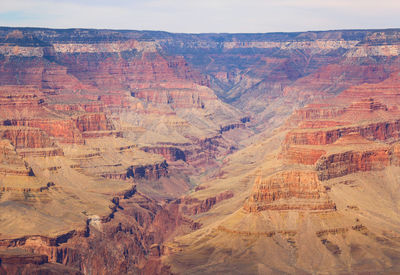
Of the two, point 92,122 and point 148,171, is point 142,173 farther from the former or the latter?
point 92,122

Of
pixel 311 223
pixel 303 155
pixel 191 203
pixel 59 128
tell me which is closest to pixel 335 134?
pixel 303 155

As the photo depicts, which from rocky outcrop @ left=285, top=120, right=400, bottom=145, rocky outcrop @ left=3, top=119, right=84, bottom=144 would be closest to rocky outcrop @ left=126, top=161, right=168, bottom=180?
rocky outcrop @ left=3, top=119, right=84, bottom=144

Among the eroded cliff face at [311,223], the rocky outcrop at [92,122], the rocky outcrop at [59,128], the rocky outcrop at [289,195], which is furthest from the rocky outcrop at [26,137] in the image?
the rocky outcrop at [289,195]

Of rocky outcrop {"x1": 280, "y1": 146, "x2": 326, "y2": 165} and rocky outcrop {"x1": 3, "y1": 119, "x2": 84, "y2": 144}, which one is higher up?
rocky outcrop {"x1": 280, "y1": 146, "x2": 326, "y2": 165}

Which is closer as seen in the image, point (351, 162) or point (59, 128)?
point (351, 162)

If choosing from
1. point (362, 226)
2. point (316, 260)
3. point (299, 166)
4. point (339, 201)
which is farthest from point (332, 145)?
point (316, 260)

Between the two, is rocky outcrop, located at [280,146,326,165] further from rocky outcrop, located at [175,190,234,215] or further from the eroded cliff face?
rocky outcrop, located at [175,190,234,215]

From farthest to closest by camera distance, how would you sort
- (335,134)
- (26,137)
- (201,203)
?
(26,137), (335,134), (201,203)

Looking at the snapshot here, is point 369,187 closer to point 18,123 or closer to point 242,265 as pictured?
point 242,265
